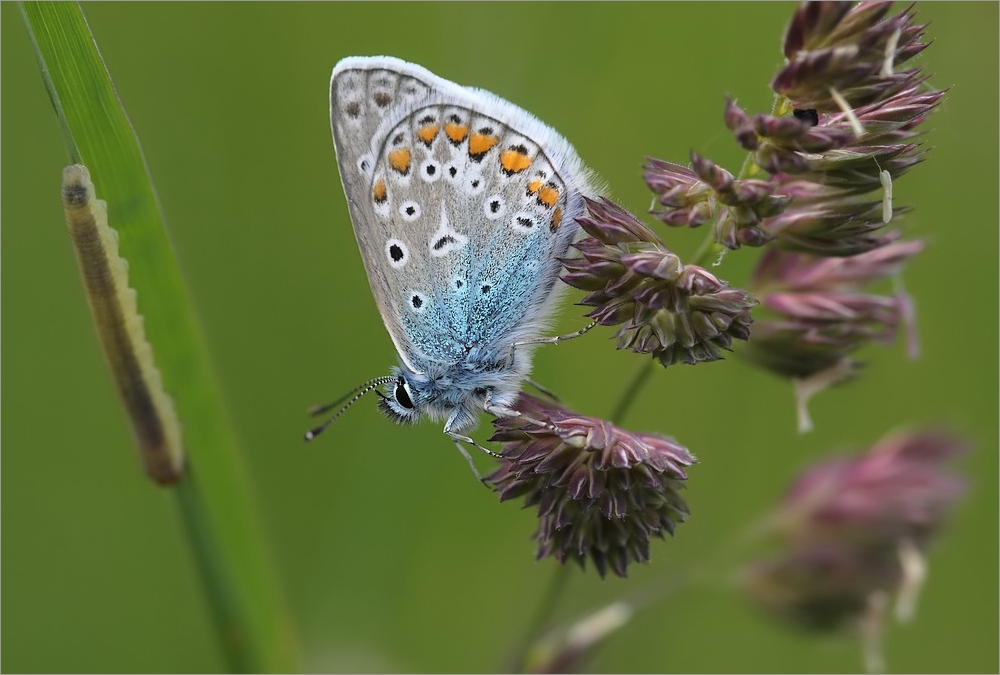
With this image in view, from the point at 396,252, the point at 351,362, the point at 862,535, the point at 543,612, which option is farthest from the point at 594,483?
the point at 351,362

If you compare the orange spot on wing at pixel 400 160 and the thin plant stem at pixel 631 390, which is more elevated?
the orange spot on wing at pixel 400 160

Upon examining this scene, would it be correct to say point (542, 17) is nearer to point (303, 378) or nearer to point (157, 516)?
point (303, 378)

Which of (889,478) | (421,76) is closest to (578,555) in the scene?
(421,76)

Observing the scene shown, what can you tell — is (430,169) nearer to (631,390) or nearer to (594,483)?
(631,390)

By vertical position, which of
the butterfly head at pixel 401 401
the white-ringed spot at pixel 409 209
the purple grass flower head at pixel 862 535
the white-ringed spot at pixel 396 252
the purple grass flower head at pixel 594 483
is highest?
the white-ringed spot at pixel 409 209

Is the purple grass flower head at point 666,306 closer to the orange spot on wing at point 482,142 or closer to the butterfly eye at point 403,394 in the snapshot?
the orange spot on wing at point 482,142

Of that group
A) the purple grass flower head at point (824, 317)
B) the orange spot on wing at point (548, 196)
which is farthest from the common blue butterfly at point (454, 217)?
the purple grass flower head at point (824, 317)

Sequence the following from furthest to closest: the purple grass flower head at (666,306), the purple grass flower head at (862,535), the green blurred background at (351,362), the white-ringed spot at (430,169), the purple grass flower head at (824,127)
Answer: the green blurred background at (351,362) < the purple grass flower head at (862,535) < the white-ringed spot at (430,169) < the purple grass flower head at (666,306) < the purple grass flower head at (824,127)
